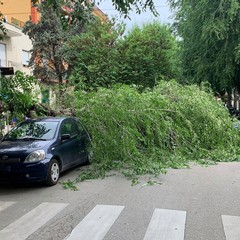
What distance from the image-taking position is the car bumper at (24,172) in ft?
26.3

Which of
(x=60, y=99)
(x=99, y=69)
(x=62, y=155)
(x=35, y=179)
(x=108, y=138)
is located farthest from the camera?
(x=99, y=69)

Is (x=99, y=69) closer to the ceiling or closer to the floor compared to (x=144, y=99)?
closer to the ceiling

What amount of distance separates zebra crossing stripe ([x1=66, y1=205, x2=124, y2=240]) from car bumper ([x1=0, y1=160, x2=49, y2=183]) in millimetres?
2064

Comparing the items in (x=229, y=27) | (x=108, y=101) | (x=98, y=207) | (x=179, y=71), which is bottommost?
(x=98, y=207)

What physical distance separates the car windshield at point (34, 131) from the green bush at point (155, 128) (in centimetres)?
Answer: 144

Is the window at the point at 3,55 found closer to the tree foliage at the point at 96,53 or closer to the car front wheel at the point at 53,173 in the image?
the tree foliage at the point at 96,53

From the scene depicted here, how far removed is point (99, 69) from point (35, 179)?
47.4ft

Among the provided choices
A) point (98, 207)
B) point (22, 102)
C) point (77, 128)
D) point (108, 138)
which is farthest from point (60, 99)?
point (98, 207)

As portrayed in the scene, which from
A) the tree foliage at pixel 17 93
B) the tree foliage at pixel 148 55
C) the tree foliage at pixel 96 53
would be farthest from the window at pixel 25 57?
the tree foliage at pixel 17 93

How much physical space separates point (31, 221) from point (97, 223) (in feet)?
3.59

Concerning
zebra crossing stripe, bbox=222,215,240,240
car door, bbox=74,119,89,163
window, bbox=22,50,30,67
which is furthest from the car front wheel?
window, bbox=22,50,30,67

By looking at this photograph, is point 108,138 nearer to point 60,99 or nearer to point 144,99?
point 144,99

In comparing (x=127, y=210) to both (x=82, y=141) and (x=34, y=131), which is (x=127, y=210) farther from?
(x=82, y=141)

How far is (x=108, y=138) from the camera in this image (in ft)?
33.1
